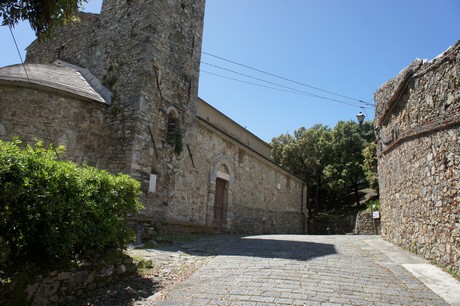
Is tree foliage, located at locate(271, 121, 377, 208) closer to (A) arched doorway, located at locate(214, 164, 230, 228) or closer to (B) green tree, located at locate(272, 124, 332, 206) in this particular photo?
(B) green tree, located at locate(272, 124, 332, 206)

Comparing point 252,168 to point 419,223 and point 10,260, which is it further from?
point 10,260

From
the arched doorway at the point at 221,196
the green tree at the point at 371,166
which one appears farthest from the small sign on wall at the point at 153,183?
the green tree at the point at 371,166

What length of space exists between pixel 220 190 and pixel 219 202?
1.97 feet

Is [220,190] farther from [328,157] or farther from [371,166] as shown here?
[328,157]

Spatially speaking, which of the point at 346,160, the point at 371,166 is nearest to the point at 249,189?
the point at 371,166

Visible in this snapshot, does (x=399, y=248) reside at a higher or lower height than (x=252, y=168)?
lower

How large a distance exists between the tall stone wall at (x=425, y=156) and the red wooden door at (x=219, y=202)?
7.74 metres

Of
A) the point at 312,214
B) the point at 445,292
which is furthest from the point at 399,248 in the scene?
the point at 312,214

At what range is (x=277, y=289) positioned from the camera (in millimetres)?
5688

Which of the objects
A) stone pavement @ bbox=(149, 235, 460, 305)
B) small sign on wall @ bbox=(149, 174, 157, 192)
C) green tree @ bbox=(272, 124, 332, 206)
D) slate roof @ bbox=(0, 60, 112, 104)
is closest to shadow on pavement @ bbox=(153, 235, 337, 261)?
stone pavement @ bbox=(149, 235, 460, 305)

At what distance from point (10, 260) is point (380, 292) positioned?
5501 mm

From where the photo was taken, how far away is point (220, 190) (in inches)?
677

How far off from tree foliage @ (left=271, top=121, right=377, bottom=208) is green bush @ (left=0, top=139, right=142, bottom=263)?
25065mm

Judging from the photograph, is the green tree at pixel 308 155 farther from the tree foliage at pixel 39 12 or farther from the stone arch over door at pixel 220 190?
the tree foliage at pixel 39 12
